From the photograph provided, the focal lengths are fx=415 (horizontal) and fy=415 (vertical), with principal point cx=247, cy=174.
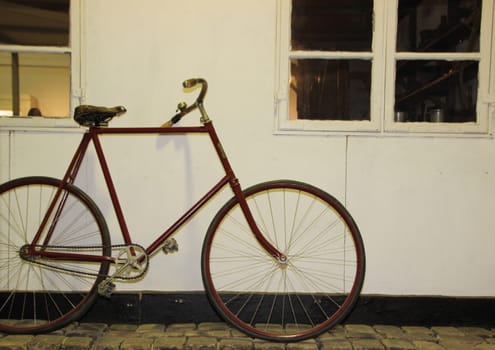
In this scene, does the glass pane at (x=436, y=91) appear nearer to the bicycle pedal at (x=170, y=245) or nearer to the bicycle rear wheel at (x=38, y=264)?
the bicycle pedal at (x=170, y=245)

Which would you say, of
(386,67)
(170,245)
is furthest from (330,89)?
(170,245)

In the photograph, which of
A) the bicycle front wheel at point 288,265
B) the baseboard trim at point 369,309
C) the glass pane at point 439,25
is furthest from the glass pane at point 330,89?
the baseboard trim at point 369,309

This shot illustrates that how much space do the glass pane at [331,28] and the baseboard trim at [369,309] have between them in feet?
5.56

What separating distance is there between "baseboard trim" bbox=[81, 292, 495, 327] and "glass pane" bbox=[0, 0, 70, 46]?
69.7 inches

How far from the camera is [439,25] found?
9.22 feet

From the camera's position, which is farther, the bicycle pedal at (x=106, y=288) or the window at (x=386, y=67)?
the window at (x=386, y=67)

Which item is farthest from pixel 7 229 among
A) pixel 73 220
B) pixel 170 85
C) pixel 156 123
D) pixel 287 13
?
pixel 287 13

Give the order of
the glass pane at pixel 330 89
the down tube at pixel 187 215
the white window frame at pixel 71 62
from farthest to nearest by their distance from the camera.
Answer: the glass pane at pixel 330 89, the white window frame at pixel 71 62, the down tube at pixel 187 215

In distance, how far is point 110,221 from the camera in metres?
2.76

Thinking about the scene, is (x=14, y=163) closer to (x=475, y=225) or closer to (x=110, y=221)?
(x=110, y=221)

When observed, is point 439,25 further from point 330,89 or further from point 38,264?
point 38,264

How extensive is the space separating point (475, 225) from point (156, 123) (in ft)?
7.27

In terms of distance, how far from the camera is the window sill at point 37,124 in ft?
8.89

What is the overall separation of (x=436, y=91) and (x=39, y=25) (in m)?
2.70
